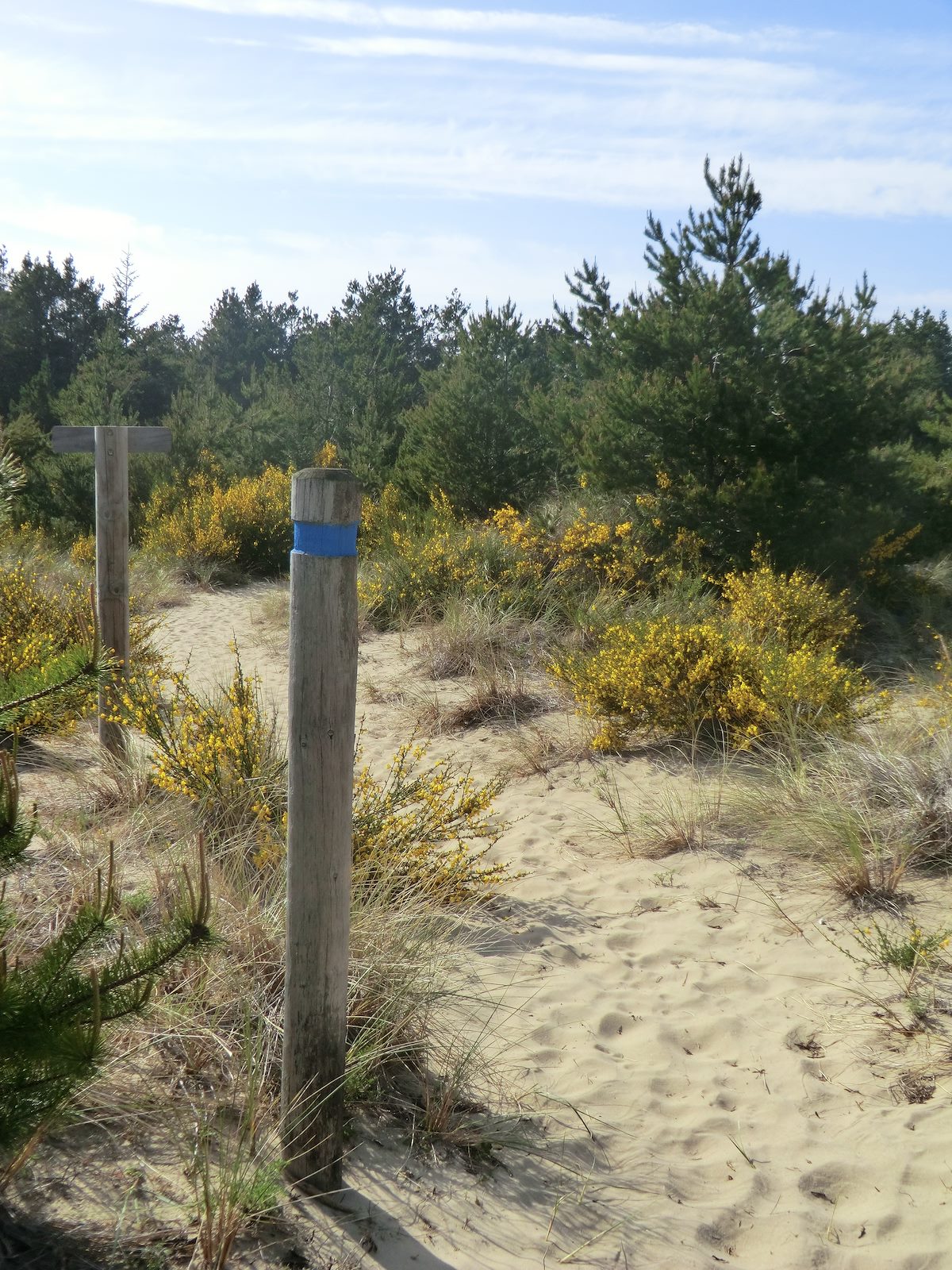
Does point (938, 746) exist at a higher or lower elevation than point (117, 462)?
lower

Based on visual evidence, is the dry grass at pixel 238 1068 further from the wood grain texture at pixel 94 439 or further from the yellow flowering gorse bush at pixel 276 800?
the wood grain texture at pixel 94 439

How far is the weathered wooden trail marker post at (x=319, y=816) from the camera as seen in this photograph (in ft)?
7.09

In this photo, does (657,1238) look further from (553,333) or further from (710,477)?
(553,333)

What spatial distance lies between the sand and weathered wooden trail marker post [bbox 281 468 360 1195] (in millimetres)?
246

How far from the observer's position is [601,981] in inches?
139

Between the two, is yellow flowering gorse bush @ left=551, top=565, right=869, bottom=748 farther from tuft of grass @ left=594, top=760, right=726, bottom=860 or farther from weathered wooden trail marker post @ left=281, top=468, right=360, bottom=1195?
weathered wooden trail marker post @ left=281, top=468, right=360, bottom=1195

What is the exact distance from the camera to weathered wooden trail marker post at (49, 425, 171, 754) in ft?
16.9

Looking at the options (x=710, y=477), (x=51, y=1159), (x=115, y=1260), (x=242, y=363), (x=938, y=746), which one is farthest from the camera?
(x=242, y=363)

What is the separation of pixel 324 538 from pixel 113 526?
3.42m

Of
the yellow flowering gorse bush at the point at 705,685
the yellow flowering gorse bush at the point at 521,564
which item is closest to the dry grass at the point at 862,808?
the yellow flowering gorse bush at the point at 705,685

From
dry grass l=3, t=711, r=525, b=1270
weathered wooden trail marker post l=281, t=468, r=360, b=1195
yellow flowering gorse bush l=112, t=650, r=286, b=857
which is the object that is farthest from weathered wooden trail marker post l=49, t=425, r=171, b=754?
weathered wooden trail marker post l=281, t=468, r=360, b=1195

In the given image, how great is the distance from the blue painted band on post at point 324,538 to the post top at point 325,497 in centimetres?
1

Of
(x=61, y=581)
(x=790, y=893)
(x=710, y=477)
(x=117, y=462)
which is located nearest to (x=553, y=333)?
(x=710, y=477)

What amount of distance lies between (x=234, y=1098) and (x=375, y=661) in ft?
20.0
